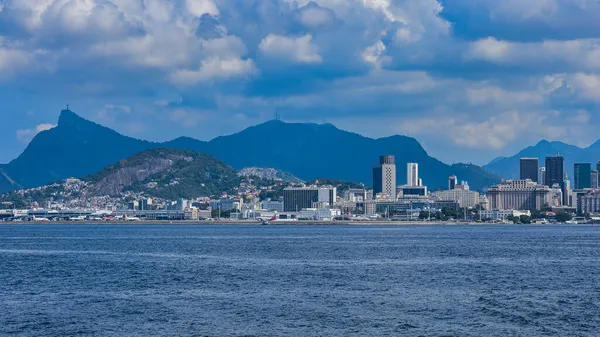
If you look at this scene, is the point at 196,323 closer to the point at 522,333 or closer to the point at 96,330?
the point at 96,330

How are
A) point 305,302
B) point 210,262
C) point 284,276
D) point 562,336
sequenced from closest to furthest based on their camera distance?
point 562,336 → point 305,302 → point 284,276 → point 210,262

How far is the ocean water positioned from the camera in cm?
3338

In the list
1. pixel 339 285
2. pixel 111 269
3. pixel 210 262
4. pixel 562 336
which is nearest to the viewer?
pixel 562 336

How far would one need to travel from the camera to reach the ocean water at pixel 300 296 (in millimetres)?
33375

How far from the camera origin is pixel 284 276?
51.3m

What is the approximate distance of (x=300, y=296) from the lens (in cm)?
4175

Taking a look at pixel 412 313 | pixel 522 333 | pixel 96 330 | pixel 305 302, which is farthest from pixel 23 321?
pixel 522 333

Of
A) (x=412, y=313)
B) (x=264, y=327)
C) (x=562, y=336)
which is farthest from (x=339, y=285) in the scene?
(x=562, y=336)

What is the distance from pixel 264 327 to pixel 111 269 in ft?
84.1

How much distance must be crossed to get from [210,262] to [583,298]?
28.6 m

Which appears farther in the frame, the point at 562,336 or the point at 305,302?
the point at 305,302

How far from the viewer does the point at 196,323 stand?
3416 cm

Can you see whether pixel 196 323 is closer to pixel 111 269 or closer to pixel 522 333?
pixel 522 333

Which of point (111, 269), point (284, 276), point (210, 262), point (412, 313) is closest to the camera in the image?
point (412, 313)
